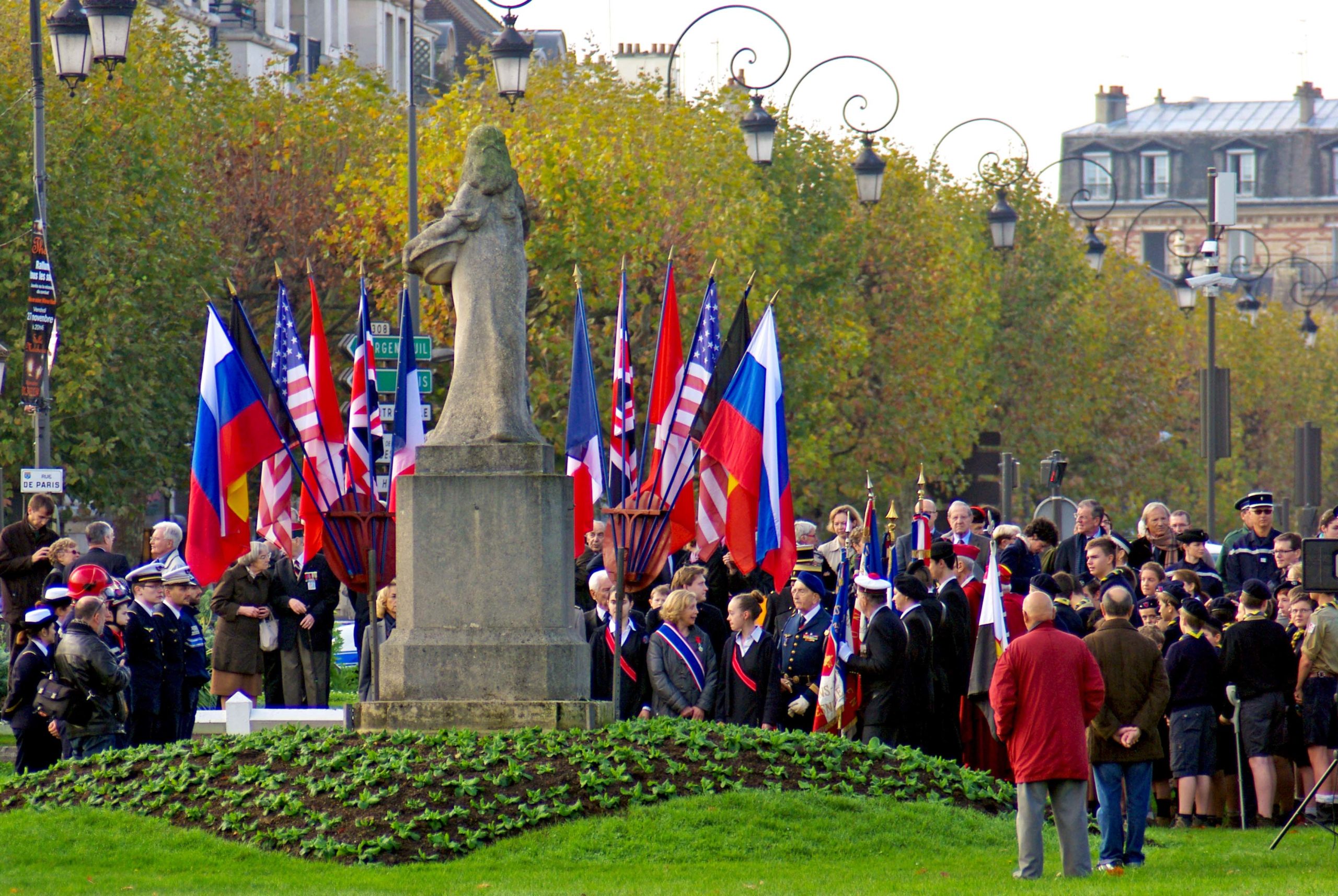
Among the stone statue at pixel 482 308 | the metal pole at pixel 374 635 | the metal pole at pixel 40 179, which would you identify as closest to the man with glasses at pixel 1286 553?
the stone statue at pixel 482 308

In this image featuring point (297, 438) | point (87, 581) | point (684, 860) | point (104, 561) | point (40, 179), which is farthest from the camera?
point (40, 179)

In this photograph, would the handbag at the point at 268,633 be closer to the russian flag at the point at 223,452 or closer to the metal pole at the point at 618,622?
the russian flag at the point at 223,452

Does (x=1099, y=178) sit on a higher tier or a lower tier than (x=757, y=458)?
higher

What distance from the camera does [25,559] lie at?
757 inches

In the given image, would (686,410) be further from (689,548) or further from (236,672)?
(236,672)

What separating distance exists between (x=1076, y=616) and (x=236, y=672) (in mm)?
7761

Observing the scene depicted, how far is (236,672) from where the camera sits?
20328mm

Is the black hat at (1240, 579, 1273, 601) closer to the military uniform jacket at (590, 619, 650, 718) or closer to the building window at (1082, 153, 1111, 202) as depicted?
the military uniform jacket at (590, 619, 650, 718)

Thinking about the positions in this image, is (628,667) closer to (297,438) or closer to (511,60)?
(297,438)

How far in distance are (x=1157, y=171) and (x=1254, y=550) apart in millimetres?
98588

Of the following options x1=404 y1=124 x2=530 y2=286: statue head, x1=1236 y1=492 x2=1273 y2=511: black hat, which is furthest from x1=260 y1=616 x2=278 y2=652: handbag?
x1=1236 y1=492 x2=1273 y2=511: black hat

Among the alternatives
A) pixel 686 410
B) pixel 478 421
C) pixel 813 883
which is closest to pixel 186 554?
pixel 478 421

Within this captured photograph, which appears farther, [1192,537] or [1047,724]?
[1192,537]

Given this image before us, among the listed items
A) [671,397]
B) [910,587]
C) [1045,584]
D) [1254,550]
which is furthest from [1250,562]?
[671,397]
